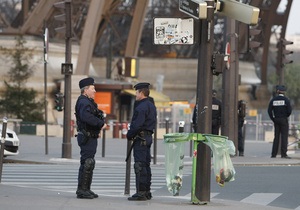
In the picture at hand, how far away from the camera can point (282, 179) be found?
2388cm

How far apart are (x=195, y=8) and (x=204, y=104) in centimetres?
136

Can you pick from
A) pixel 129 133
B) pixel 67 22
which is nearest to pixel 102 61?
pixel 67 22

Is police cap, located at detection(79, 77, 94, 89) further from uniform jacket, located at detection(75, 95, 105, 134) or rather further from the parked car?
the parked car

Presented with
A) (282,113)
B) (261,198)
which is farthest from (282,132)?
(261,198)

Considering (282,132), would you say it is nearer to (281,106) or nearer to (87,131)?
(281,106)

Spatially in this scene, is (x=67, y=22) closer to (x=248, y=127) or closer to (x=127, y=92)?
(x=248, y=127)

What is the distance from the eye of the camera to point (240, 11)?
17.1 meters

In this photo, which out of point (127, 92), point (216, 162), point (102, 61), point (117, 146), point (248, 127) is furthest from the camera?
point (102, 61)

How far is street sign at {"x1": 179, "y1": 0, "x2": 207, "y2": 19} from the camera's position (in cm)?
1683

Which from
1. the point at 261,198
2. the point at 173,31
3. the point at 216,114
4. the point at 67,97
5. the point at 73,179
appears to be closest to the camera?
the point at 173,31

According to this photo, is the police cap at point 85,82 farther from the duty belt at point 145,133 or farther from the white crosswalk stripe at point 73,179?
the white crosswalk stripe at point 73,179

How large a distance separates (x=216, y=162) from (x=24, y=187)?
193 inches

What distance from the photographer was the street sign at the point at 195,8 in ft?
55.2

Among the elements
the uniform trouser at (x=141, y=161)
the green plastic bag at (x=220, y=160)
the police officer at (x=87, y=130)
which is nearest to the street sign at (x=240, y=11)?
the green plastic bag at (x=220, y=160)
